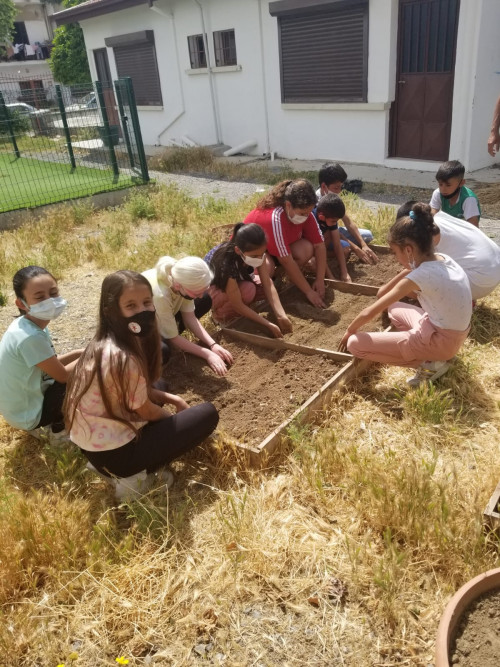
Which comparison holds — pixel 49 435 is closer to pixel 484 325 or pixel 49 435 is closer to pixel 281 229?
pixel 281 229

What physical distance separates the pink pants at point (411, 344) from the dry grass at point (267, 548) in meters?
0.30

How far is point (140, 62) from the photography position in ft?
49.8

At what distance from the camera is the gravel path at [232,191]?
6.44 metres

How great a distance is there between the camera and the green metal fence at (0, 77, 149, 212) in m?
9.10

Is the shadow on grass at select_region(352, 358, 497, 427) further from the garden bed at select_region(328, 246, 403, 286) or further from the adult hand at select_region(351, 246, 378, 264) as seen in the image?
the adult hand at select_region(351, 246, 378, 264)

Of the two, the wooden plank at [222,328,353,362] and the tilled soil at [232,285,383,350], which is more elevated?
the wooden plank at [222,328,353,362]

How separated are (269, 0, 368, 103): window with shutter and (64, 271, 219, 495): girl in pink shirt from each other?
30.5ft

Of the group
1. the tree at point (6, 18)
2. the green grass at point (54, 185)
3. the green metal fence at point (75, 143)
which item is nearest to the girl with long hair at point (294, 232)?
the green metal fence at point (75, 143)

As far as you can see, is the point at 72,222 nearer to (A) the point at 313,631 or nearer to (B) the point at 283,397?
(B) the point at 283,397

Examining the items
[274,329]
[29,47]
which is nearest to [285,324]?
[274,329]

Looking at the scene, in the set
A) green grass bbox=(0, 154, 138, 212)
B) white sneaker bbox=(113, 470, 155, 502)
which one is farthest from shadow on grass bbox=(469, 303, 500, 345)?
green grass bbox=(0, 154, 138, 212)

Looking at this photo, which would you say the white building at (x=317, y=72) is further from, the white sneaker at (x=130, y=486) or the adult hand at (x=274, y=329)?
the white sneaker at (x=130, y=486)

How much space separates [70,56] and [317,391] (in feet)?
93.0

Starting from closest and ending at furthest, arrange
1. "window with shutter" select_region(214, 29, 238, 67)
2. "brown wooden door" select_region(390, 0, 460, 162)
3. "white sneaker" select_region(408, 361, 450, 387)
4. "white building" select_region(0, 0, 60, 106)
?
1. "white sneaker" select_region(408, 361, 450, 387)
2. "brown wooden door" select_region(390, 0, 460, 162)
3. "window with shutter" select_region(214, 29, 238, 67)
4. "white building" select_region(0, 0, 60, 106)
